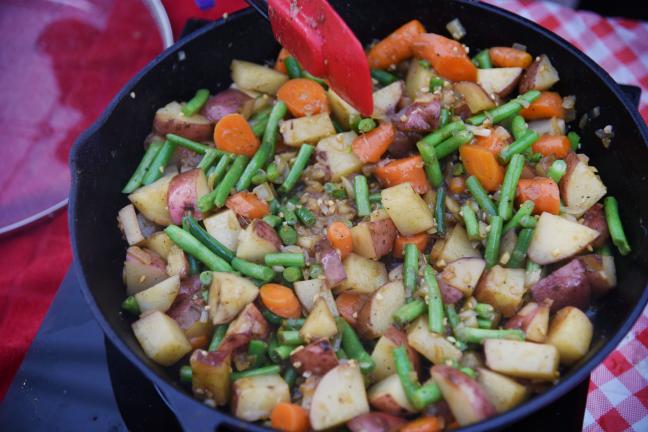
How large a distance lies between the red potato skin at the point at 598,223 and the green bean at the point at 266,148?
1.17 metres

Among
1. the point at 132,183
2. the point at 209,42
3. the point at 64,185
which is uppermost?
the point at 209,42

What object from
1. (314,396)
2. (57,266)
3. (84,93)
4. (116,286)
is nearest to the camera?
(314,396)

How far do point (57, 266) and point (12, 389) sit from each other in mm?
636

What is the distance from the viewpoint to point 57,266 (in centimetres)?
287

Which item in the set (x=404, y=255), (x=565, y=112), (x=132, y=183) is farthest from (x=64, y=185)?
(x=565, y=112)

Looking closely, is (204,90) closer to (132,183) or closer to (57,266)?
(132,183)

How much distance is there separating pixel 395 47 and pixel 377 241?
91 cm

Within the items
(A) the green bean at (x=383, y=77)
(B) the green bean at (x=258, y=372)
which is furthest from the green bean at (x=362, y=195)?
(B) the green bean at (x=258, y=372)

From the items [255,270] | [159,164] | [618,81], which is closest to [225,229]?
[255,270]

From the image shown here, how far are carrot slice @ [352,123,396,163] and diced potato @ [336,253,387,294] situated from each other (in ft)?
1.29

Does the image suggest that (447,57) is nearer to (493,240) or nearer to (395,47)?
(395,47)

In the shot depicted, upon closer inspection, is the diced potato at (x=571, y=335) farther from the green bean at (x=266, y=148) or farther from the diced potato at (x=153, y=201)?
the diced potato at (x=153, y=201)

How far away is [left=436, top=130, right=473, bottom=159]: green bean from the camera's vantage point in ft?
7.81

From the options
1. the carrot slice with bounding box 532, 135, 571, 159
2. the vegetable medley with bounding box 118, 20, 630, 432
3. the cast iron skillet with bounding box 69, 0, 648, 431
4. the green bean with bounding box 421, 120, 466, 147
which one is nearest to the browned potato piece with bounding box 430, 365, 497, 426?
the vegetable medley with bounding box 118, 20, 630, 432
